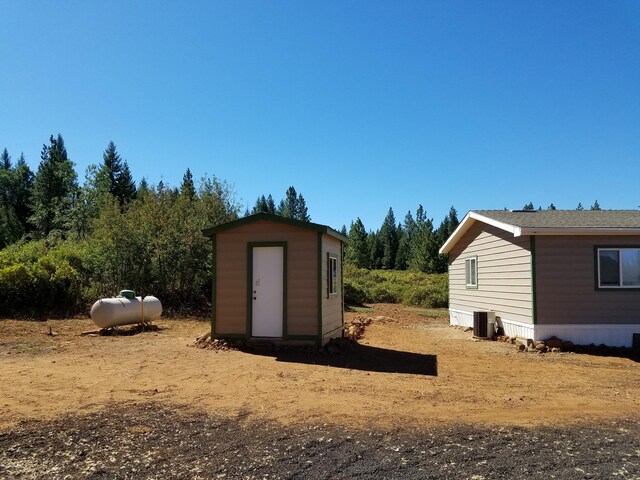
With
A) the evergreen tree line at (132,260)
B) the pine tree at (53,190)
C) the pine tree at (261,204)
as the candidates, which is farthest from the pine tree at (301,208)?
the evergreen tree line at (132,260)

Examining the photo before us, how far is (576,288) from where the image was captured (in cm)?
1148

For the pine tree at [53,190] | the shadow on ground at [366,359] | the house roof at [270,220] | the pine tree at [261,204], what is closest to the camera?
the shadow on ground at [366,359]

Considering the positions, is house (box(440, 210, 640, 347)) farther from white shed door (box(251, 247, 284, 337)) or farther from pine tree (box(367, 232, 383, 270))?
pine tree (box(367, 232, 383, 270))

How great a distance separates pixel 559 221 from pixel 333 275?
5.88m

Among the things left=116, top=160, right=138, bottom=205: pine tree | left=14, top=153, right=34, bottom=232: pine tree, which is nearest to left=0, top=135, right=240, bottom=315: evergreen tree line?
left=116, top=160, right=138, bottom=205: pine tree

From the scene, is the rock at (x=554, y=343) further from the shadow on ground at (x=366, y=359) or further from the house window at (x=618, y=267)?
the shadow on ground at (x=366, y=359)

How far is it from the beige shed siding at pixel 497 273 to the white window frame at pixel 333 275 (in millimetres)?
4497

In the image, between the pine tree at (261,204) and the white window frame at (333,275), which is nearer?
the white window frame at (333,275)

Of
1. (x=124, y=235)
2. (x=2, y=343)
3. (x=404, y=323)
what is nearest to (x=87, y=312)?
(x=124, y=235)

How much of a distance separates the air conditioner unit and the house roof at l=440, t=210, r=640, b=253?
2.45m

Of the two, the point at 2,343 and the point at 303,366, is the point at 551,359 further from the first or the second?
the point at 2,343

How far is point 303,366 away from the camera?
891cm

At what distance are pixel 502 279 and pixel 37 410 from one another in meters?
11.2

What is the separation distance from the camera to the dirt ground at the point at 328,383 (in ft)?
19.1
